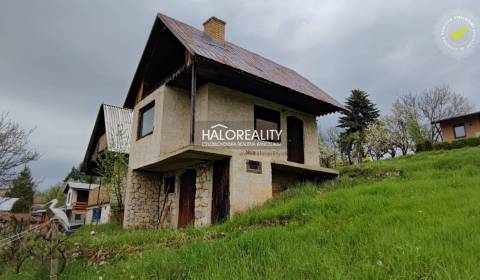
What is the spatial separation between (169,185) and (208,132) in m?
3.24

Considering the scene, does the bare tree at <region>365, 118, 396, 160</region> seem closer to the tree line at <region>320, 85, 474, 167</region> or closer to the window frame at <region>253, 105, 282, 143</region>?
the tree line at <region>320, 85, 474, 167</region>

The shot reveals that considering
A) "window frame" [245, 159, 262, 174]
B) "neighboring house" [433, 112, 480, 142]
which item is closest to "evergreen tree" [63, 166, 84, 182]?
"window frame" [245, 159, 262, 174]

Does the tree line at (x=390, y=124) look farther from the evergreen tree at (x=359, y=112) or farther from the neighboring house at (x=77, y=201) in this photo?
the neighboring house at (x=77, y=201)

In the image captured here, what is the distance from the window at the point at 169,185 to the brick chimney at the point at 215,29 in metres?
5.87

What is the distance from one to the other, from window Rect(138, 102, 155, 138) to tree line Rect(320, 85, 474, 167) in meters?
21.6

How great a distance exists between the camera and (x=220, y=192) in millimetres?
8695

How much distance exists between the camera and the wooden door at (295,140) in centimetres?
1165

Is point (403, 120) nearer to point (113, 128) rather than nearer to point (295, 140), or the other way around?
point (295, 140)

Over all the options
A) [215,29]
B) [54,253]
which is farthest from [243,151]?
[215,29]

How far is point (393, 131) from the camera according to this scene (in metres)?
33.0

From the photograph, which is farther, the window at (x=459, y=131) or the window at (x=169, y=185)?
the window at (x=459, y=131)

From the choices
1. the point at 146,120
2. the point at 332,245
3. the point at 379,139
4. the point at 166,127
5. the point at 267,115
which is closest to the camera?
the point at 332,245

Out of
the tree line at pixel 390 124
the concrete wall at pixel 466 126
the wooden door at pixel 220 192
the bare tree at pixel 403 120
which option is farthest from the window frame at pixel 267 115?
the bare tree at pixel 403 120

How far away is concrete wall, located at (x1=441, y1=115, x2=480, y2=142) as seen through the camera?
2536 centimetres
